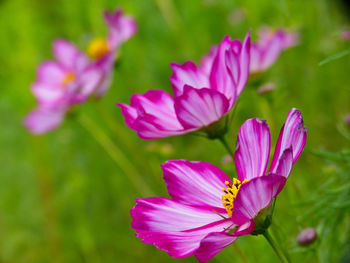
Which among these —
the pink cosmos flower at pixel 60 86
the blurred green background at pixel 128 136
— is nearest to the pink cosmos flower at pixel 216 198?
the blurred green background at pixel 128 136

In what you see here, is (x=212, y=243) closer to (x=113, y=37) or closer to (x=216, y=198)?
(x=216, y=198)

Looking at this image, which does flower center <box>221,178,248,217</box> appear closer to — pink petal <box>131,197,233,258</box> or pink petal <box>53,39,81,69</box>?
pink petal <box>131,197,233,258</box>

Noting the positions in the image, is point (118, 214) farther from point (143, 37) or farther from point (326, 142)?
point (143, 37)

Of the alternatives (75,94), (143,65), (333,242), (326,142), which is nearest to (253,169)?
(333,242)

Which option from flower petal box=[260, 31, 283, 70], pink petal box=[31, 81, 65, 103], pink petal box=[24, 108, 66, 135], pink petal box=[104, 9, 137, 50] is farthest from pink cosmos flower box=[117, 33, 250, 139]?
pink petal box=[31, 81, 65, 103]

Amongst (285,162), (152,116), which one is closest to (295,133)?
(285,162)

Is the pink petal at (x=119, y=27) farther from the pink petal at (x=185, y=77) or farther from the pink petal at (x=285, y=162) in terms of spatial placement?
the pink petal at (x=285, y=162)

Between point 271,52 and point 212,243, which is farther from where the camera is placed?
point 271,52
